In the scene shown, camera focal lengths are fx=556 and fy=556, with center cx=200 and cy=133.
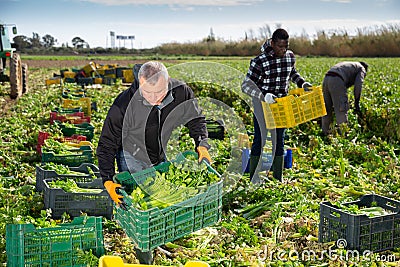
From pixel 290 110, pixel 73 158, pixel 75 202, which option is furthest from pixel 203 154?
pixel 73 158

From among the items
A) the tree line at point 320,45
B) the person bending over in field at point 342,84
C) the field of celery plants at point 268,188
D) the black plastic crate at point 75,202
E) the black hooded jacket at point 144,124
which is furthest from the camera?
the tree line at point 320,45

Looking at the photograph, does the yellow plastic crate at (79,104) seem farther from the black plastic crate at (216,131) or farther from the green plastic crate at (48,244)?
the green plastic crate at (48,244)

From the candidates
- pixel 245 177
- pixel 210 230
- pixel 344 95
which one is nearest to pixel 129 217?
pixel 210 230

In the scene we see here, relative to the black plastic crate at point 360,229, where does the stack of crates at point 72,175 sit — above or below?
above

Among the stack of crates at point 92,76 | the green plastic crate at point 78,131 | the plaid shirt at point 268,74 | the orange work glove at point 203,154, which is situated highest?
the plaid shirt at point 268,74

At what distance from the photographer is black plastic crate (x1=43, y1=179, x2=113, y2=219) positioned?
17.3 feet

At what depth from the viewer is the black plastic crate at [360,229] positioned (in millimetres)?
4629

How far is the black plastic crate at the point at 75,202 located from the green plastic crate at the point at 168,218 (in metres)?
1.06

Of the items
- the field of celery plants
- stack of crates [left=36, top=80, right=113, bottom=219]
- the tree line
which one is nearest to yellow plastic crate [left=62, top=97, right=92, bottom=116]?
the field of celery plants

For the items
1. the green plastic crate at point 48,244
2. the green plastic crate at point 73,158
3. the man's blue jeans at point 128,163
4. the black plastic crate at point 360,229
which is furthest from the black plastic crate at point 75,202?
the black plastic crate at point 360,229

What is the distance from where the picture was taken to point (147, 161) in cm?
502

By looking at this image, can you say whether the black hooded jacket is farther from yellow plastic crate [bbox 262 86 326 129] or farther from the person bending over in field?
the person bending over in field

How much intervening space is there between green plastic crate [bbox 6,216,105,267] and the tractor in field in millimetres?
11567

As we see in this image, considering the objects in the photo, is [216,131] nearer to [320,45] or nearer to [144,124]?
[144,124]
